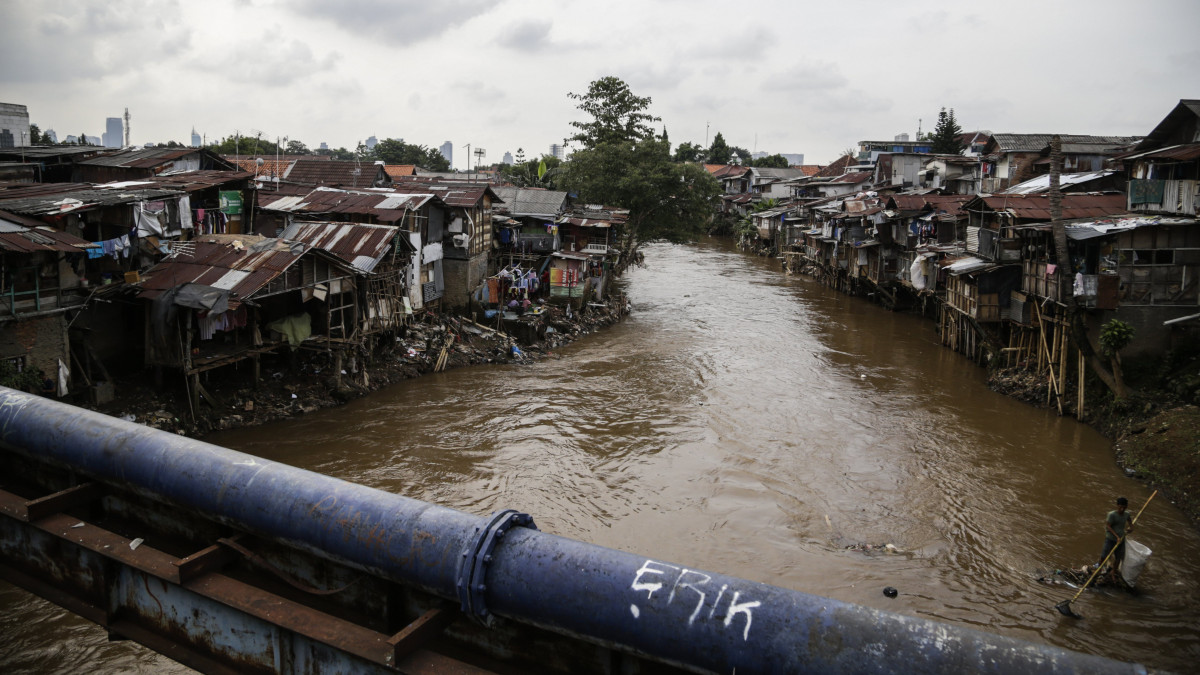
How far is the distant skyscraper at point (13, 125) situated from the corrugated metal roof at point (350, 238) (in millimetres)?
20231

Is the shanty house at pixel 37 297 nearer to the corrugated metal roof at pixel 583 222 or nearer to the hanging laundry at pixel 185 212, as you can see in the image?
the hanging laundry at pixel 185 212

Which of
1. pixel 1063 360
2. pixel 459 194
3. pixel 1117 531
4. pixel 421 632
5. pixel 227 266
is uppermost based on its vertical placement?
pixel 459 194

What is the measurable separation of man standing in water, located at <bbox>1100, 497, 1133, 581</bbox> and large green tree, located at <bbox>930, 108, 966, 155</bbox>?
4688 centimetres

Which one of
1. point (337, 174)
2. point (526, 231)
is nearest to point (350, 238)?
point (526, 231)

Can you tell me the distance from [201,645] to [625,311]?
94.3 ft

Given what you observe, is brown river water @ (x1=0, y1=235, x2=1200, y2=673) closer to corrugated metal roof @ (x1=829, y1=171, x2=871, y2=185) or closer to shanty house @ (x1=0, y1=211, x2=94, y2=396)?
shanty house @ (x1=0, y1=211, x2=94, y2=396)

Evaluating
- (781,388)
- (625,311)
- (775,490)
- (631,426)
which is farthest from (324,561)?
(625,311)

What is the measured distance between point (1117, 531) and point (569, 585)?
10764mm

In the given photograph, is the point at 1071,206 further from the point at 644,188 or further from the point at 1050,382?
the point at 644,188

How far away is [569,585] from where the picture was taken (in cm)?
471

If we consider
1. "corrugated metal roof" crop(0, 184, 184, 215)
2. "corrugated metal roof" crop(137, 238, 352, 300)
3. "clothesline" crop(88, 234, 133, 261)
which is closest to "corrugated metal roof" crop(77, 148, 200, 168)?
"corrugated metal roof" crop(0, 184, 184, 215)

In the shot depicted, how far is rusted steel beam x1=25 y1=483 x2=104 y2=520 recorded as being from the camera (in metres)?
6.50

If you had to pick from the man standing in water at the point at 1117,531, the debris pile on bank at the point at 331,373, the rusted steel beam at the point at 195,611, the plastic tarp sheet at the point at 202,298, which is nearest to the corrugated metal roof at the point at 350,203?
the debris pile on bank at the point at 331,373

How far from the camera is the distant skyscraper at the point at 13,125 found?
108 feet
